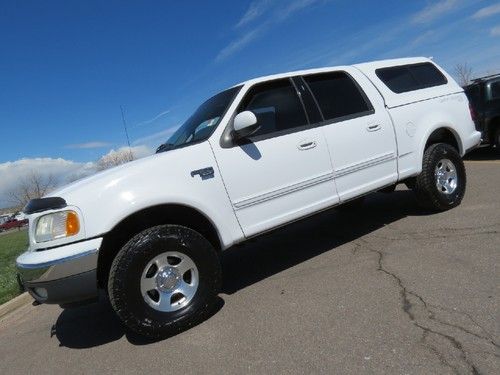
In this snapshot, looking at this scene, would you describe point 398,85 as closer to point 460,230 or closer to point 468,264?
point 460,230

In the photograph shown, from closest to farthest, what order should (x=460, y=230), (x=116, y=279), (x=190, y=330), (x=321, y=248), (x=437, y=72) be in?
(x=116, y=279)
(x=190, y=330)
(x=460, y=230)
(x=321, y=248)
(x=437, y=72)

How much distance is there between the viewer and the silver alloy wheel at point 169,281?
3.73 m

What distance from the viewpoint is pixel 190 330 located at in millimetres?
3871

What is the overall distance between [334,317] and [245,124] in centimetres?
175

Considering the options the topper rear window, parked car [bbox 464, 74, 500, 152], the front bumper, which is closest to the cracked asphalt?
the front bumper

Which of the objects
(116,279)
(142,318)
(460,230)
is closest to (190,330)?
(142,318)

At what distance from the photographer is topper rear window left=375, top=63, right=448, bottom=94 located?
18.6 ft

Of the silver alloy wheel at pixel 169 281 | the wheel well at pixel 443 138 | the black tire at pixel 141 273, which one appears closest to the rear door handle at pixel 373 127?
the wheel well at pixel 443 138

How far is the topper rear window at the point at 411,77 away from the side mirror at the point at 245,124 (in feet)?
7.70

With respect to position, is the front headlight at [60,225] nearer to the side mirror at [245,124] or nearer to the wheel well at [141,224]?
the wheel well at [141,224]

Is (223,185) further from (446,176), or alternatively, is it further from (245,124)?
(446,176)

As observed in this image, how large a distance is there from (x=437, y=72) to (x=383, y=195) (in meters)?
2.41

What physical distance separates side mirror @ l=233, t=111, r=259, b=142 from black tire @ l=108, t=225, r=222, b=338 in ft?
3.22

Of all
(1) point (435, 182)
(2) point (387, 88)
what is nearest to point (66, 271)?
(2) point (387, 88)
